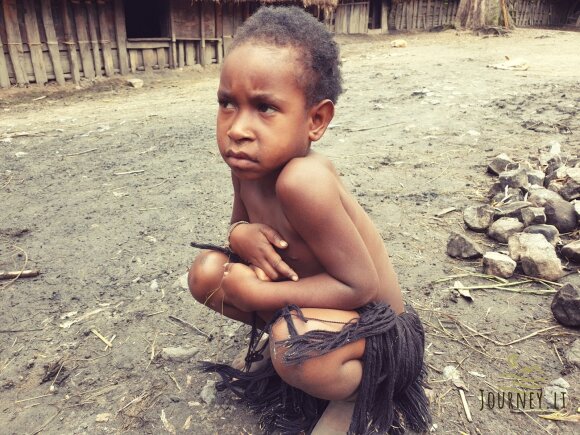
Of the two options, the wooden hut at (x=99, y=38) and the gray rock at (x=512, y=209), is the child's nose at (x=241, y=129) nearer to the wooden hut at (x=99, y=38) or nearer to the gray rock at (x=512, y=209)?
the gray rock at (x=512, y=209)

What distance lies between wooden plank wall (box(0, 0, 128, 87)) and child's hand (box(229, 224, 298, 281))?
789 centimetres

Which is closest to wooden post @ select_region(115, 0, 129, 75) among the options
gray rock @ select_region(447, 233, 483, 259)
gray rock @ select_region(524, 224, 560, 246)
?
gray rock @ select_region(447, 233, 483, 259)

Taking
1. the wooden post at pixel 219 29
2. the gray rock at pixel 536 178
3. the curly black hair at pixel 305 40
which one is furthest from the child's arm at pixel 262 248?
the wooden post at pixel 219 29

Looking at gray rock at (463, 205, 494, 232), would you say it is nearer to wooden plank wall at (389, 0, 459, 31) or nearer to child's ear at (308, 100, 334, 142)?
child's ear at (308, 100, 334, 142)

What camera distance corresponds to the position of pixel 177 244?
9.71ft

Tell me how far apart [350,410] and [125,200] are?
2589 millimetres

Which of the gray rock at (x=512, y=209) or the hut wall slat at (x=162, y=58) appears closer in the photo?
the gray rock at (x=512, y=209)

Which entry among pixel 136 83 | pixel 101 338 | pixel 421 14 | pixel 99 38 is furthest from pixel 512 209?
pixel 421 14

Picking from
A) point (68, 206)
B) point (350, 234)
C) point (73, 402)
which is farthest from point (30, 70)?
point (350, 234)

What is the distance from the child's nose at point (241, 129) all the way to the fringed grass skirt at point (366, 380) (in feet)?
1.79

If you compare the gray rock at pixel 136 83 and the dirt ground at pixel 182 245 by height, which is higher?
the gray rock at pixel 136 83

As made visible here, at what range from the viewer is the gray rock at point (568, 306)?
2088 millimetres

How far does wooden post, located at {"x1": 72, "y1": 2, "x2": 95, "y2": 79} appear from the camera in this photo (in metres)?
8.44

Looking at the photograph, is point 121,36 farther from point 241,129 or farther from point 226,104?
point 241,129
